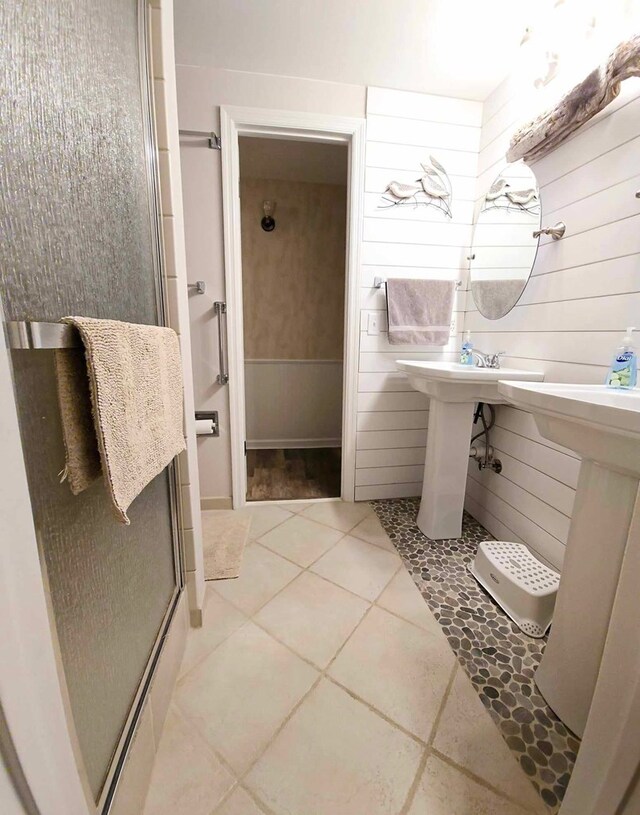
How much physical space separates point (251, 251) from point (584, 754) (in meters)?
3.06

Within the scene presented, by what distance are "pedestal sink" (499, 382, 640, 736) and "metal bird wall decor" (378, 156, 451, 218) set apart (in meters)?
1.32

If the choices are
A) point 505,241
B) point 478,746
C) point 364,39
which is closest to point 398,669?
point 478,746

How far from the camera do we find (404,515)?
1.92 metres

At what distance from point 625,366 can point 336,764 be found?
4.49 ft

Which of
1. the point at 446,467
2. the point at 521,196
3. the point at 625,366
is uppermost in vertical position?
the point at 521,196

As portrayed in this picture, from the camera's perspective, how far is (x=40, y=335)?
404mm

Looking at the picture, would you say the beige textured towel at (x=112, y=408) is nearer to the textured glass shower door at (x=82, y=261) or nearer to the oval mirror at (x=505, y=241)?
the textured glass shower door at (x=82, y=261)

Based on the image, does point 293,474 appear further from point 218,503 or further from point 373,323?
point 373,323

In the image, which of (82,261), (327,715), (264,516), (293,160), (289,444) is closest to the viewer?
(82,261)

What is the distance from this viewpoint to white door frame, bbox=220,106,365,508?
160 cm

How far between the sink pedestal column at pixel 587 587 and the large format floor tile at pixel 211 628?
101 cm

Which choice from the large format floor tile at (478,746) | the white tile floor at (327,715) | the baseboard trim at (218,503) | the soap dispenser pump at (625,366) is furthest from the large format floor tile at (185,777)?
the soap dispenser pump at (625,366)

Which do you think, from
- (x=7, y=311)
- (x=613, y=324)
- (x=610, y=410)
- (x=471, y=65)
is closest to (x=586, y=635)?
(x=610, y=410)

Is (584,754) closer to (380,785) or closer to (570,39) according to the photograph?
(380,785)
